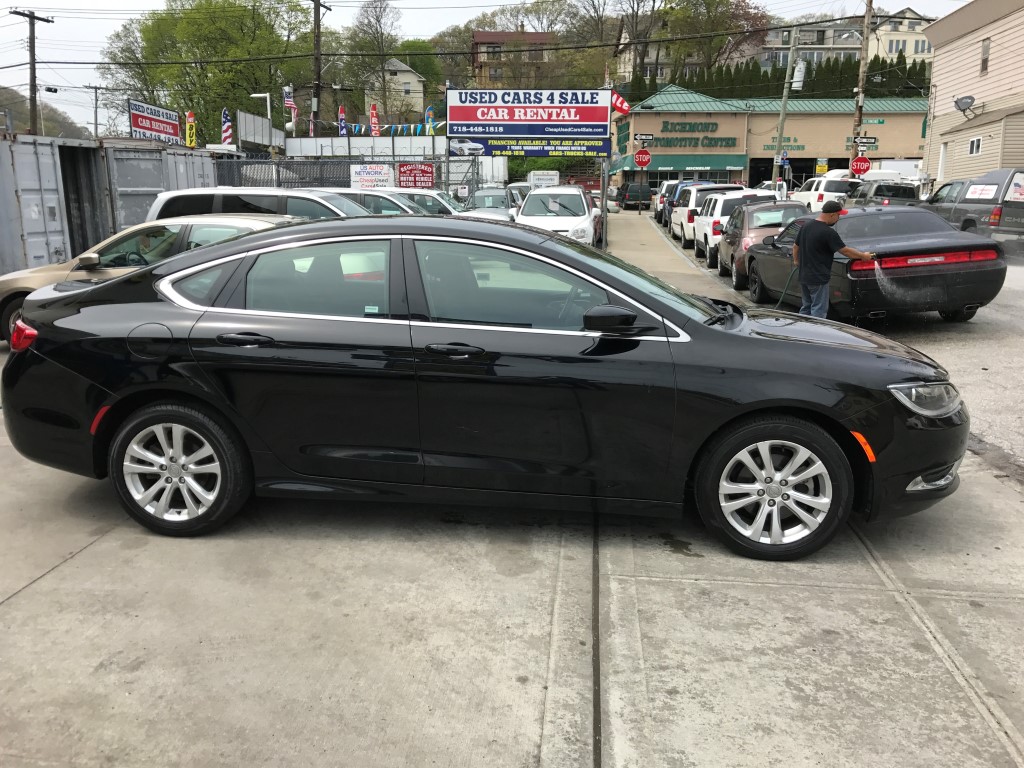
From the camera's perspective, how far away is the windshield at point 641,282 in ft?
14.1

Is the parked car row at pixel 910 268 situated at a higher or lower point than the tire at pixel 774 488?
higher

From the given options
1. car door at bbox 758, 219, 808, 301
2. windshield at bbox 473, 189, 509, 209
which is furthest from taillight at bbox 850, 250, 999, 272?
windshield at bbox 473, 189, 509, 209

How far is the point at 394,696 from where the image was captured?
10.1 feet

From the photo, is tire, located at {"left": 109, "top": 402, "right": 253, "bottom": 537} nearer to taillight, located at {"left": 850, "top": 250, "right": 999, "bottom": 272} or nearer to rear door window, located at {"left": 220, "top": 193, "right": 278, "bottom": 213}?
rear door window, located at {"left": 220, "top": 193, "right": 278, "bottom": 213}

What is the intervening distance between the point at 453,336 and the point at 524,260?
0.54 metres

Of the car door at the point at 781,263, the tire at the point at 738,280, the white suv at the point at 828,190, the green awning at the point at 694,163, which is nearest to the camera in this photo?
the car door at the point at 781,263

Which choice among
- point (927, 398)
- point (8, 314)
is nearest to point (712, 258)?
point (8, 314)

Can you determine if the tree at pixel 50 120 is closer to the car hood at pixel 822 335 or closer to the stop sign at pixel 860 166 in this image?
the stop sign at pixel 860 166

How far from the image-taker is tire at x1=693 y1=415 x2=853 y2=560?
4.03 metres

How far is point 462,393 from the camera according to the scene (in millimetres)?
4121

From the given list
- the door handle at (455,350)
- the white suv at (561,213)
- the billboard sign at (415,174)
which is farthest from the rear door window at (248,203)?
the billboard sign at (415,174)

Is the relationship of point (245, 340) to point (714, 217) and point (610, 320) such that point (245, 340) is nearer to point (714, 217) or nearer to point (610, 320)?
point (610, 320)

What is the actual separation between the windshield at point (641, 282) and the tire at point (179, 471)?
2.00 meters

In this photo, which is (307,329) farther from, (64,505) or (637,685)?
(637,685)
